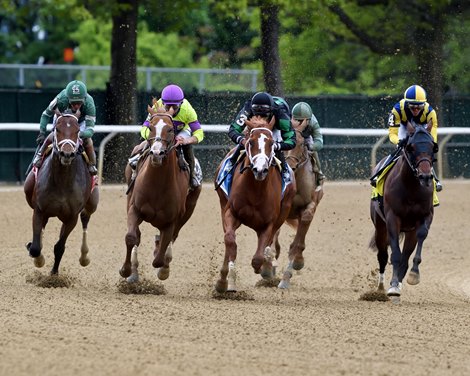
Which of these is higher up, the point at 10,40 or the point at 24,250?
the point at 10,40

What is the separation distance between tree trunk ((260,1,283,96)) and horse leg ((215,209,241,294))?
13.8m

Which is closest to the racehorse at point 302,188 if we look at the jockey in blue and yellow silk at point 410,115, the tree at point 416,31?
the jockey in blue and yellow silk at point 410,115

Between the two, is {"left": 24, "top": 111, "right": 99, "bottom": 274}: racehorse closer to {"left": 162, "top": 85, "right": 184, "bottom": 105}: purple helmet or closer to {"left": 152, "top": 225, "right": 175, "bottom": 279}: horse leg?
{"left": 162, "top": 85, "right": 184, "bottom": 105}: purple helmet

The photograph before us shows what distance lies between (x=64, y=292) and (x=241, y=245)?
565cm

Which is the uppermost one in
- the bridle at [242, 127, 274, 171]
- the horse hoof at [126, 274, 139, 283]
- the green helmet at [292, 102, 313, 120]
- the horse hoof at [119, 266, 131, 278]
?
the green helmet at [292, 102, 313, 120]

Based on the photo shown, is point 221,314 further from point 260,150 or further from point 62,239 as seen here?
point 62,239

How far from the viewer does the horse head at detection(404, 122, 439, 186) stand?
→ 38.9 feet

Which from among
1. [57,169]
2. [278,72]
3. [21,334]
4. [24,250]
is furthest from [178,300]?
[278,72]

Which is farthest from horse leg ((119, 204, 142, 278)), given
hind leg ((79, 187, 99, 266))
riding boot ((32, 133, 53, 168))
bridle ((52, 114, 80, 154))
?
hind leg ((79, 187, 99, 266))

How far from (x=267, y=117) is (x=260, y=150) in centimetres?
80

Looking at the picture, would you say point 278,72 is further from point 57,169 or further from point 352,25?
point 57,169

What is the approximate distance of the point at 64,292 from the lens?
1208 cm

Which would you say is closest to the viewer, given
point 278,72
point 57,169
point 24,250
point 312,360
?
point 312,360

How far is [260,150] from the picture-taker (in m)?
11.6
